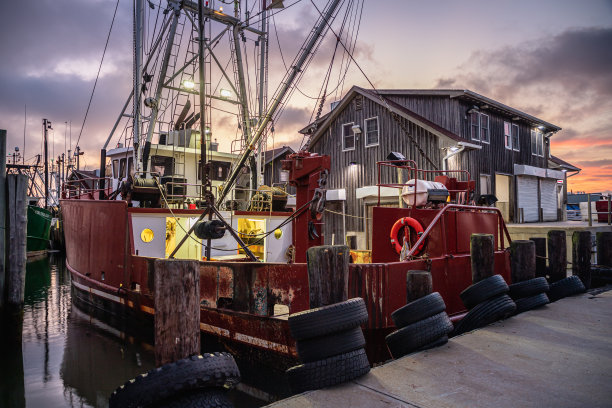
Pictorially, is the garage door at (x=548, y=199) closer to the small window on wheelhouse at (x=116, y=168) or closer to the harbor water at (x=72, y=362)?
the small window on wheelhouse at (x=116, y=168)

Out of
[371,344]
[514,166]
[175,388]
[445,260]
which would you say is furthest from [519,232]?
[175,388]

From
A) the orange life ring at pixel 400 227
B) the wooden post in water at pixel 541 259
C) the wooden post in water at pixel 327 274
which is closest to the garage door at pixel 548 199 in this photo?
the wooden post in water at pixel 541 259

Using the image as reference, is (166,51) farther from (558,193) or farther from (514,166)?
(558,193)

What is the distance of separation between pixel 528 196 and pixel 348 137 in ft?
37.7

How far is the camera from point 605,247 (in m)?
9.25

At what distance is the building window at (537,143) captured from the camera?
23.9 m

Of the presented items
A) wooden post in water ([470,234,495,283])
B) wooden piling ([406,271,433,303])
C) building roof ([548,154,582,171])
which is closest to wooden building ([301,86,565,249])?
building roof ([548,154,582,171])

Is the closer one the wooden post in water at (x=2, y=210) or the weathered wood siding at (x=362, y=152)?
the wooden post in water at (x=2, y=210)

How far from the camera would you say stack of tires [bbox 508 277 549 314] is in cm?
605

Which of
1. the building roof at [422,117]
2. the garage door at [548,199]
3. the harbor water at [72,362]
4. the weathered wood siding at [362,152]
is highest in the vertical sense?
the building roof at [422,117]

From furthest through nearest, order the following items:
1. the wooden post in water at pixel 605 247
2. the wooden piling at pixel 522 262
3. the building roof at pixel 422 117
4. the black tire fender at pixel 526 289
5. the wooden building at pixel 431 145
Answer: the wooden building at pixel 431 145
the building roof at pixel 422 117
the wooden post in water at pixel 605 247
the wooden piling at pixel 522 262
the black tire fender at pixel 526 289

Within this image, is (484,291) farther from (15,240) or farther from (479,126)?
(479,126)

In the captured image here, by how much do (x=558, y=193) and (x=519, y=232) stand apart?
49.3 ft

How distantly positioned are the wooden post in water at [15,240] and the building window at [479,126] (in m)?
18.1
